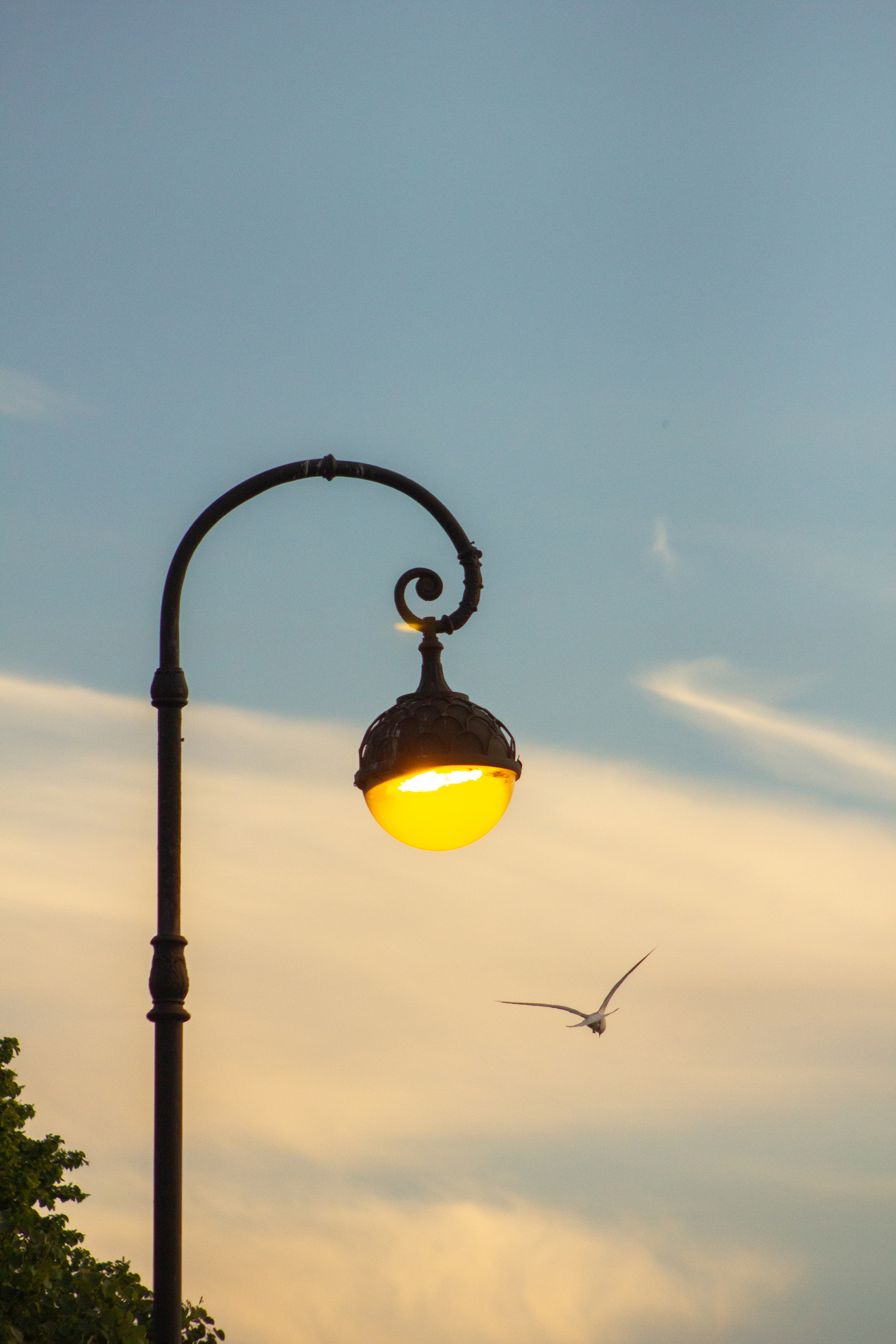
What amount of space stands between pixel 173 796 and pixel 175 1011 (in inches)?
39.0

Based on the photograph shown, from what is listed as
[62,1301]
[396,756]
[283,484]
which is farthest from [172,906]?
[62,1301]

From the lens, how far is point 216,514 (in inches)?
311

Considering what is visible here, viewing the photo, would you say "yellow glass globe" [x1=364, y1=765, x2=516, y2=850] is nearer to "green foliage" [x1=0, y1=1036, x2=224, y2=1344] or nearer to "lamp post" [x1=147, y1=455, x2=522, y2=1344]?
"lamp post" [x1=147, y1=455, x2=522, y2=1344]

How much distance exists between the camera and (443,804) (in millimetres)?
7918

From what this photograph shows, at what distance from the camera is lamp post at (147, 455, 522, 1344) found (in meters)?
7.11

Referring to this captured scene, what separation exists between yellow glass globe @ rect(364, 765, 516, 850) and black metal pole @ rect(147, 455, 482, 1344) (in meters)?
1.00

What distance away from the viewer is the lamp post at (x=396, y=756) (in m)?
7.11

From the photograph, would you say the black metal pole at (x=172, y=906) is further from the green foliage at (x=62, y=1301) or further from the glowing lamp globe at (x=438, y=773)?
the green foliage at (x=62, y=1301)

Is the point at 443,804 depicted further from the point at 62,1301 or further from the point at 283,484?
the point at 62,1301

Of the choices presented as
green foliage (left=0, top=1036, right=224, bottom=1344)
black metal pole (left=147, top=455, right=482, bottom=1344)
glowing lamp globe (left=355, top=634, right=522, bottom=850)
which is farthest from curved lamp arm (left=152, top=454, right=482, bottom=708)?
green foliage (left=0, top=1036, right=224, bottom=1344)

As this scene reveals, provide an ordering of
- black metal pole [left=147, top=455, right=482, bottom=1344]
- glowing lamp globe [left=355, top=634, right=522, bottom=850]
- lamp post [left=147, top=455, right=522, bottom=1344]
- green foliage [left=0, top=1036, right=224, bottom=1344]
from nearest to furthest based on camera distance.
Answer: black metal pole [left=147, top=455, right=482, bottom=1344], lamp post [left=147, top=455, right=522, bottom=1344], glowing lamp globe [left=355, top=634, right=522, bottom=850], green foliage [left=0, top=1036, right=224, bottom=1344]

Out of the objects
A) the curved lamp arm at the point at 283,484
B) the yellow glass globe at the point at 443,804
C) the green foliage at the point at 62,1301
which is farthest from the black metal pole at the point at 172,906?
the green foliage at the point at 62,1301

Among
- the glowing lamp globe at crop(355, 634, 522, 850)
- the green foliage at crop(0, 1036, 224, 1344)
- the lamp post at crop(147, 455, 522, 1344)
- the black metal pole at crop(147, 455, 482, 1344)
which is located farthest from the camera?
the green foliage at crop(0, 1036, 224, 1344)

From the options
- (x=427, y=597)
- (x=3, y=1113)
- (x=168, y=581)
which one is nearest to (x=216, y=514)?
(x=168, y=581)
